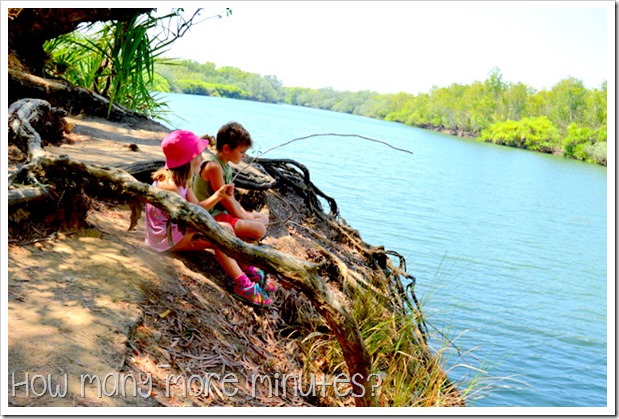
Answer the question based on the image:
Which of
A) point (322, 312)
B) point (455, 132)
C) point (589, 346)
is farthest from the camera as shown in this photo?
point (455, 132)

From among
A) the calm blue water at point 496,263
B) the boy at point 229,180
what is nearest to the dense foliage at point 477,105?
the calm blue water at point 496,263

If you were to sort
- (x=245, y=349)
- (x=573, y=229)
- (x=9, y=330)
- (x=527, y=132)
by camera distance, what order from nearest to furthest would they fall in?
(x=9, y=330) < (x=245, y=349) < (x=573, y=229) < (x=527, y=132)

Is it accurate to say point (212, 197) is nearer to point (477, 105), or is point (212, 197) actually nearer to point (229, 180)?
point (229, 180)

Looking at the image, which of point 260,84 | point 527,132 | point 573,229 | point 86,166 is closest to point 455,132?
point 527,132

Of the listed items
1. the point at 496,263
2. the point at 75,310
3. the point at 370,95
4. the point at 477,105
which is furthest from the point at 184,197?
the point at 370,95

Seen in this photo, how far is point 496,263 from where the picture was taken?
11.7 m

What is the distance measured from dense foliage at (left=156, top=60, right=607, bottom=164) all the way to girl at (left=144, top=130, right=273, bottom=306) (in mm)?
27991

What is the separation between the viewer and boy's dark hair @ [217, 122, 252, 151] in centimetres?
426

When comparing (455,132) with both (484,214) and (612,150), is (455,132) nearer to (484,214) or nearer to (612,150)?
(484,214)

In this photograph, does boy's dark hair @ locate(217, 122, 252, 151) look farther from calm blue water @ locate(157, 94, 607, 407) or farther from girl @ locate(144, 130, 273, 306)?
calm blue water @ locate(157, 94, 607, 407)

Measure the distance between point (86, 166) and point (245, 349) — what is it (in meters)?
1.38

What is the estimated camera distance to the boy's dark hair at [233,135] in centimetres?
426

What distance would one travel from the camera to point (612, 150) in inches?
157

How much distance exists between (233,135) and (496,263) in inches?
330
